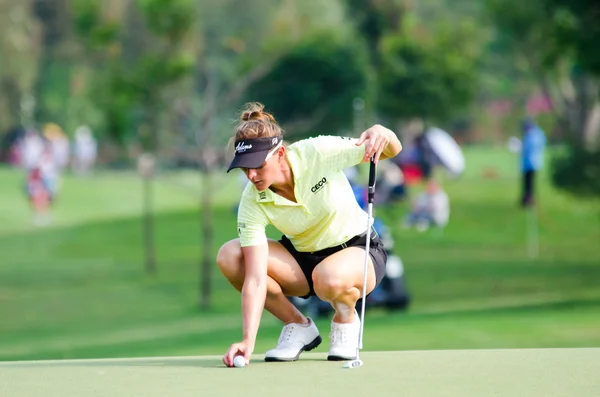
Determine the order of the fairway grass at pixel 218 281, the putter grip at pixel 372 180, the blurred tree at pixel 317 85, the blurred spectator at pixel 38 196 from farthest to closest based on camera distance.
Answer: the blurred spectator at pixel 38 196 < the blurred tree at pixel 317 85 < the fairway grass at pixel 218 281 < the putter grip at pixel 372 180

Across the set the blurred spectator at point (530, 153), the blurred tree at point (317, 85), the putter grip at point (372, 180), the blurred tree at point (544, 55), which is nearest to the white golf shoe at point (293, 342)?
the putter grip at point (372, 180)

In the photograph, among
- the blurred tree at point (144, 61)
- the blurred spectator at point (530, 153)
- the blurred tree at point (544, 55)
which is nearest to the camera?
the blurred tree at point (144, 61)

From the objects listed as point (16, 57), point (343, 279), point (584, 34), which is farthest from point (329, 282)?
point (16, 57)

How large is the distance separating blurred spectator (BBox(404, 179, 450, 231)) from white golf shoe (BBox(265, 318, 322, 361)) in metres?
22.2

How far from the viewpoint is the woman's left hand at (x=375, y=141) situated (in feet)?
19.9

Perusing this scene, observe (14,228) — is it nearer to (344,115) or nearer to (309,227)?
(344,115)

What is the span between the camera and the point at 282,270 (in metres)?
6.39

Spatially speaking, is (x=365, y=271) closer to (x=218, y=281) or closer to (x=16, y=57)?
(x=218, y=281)

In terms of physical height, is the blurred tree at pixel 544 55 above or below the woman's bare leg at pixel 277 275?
above

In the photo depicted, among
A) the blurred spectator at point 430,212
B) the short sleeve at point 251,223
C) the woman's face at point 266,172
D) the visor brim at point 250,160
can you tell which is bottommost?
the blurred spectator at point 430,212

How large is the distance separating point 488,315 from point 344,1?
24703 millimetres

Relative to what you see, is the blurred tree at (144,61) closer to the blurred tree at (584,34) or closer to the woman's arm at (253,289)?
the blurred tree at (584,34)

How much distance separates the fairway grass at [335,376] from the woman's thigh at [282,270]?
0.37m

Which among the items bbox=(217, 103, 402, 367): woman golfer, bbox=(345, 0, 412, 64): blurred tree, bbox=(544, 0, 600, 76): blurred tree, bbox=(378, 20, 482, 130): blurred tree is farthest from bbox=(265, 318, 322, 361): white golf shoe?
bbox=(345, 0, 412, 64): blurred tree
